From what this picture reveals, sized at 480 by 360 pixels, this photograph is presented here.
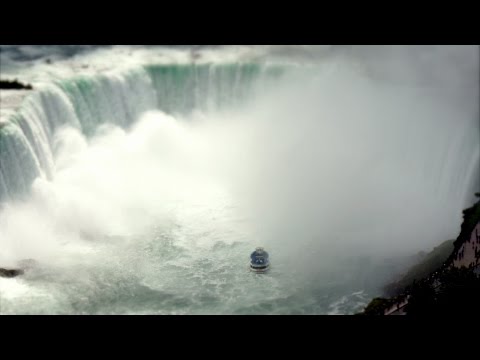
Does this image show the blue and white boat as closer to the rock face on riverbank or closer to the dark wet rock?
the rock face on riverbank

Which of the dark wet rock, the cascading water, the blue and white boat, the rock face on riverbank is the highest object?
the dark wet rock

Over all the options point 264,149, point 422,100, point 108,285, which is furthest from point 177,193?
point 422,100

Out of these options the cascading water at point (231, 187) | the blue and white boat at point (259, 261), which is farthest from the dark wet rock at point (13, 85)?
the blue and white boat at point (259, 261)

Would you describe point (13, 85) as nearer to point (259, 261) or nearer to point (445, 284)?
point (259, 261)

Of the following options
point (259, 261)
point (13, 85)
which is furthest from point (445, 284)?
point (13, 85)

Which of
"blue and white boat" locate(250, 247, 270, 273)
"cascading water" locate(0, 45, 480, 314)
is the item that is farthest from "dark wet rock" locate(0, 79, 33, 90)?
"blue and white boat" locate(250, 247, 270, 273)

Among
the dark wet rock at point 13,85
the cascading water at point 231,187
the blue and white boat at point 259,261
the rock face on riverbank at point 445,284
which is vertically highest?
the dark wet rock at point 13,85

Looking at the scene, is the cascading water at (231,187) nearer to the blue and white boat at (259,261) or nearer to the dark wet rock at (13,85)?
the blue and white boat at (259,261)

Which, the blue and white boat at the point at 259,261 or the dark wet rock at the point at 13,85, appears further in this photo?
the dark wet rock at the point at 13,85

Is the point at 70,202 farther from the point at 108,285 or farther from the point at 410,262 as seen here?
the point at 410,262
